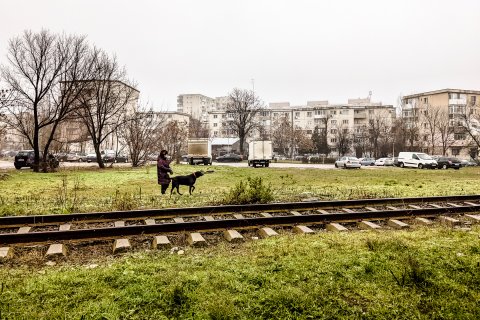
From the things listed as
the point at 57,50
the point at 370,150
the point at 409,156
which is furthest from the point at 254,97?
the point at 57,50

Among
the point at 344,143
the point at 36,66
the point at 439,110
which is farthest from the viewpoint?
the point at 439,110

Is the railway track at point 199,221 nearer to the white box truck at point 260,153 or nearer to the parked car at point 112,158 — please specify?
the white box truck at point 260,153

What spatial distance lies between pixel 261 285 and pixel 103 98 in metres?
32.9

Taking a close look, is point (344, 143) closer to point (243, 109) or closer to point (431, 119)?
point (431, 119)

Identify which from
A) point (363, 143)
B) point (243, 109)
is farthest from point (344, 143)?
point (243, 109)

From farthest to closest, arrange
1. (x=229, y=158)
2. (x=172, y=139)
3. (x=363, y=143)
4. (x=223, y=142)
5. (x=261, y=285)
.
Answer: (x=223, y=142) < (x=363, y=143) < (x=229, y=158) < (x=172, y=139) < (x=261, y=285)

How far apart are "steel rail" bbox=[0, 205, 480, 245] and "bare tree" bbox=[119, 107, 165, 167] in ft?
95.7

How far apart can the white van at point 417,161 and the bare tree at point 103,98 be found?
97.8 ft

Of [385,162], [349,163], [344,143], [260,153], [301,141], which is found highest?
→ [301,141]

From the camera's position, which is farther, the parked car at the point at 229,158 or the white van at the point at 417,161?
the parked car at the point at 229,158

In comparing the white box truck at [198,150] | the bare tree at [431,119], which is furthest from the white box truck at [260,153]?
the bare tree at [431,119]

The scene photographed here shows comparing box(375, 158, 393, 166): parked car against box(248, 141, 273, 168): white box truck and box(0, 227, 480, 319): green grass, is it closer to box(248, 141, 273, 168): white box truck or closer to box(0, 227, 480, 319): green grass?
box(248, 141, 273, 168): white box truck

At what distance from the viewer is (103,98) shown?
3362 centimetres

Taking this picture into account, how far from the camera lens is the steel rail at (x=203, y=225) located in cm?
604
